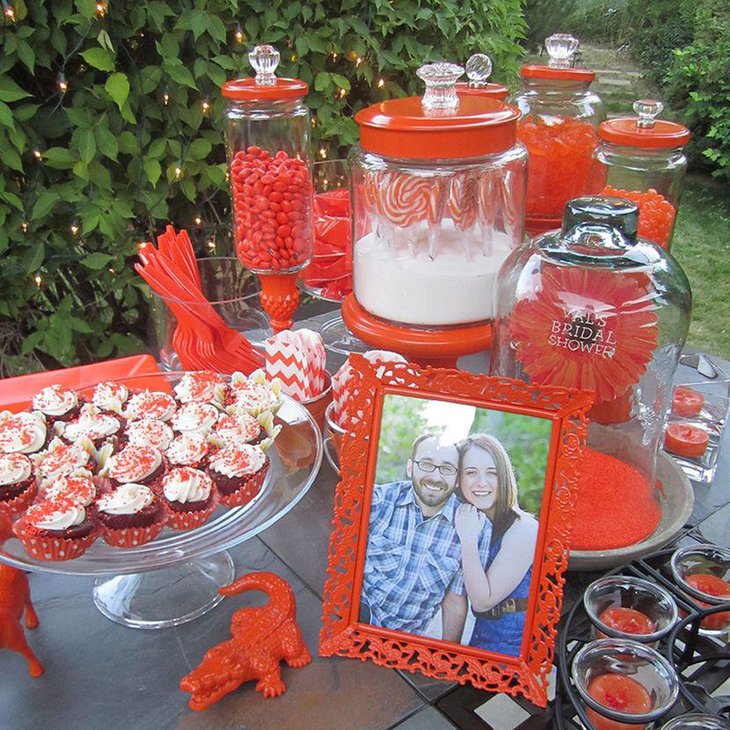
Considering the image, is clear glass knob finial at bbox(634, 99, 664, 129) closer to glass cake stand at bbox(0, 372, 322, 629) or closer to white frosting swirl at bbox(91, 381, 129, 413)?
glass cake stand at bbox(0, 372, 322, 629)

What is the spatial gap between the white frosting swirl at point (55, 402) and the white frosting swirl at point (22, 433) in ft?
0.10

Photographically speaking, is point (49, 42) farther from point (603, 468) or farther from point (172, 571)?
point (603, 468)

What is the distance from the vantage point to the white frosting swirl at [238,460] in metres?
0.79

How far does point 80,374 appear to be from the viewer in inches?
46.4

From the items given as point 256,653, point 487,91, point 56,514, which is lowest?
point 256,653

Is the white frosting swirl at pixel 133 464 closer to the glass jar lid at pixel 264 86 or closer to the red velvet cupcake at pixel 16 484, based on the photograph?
the red velvet cupcake at pixel 16 484

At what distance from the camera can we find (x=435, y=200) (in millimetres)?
1043

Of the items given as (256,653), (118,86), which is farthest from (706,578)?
(118,86)

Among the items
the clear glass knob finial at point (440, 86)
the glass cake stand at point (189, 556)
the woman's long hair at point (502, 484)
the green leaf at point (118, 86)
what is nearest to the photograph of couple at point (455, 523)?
the woman's long hair at point (502, 484)

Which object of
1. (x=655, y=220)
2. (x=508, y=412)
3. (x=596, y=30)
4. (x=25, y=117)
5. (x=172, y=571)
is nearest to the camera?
(x=508, y=412)

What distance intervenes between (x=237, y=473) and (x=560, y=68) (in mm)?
1063

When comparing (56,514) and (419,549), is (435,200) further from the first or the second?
(56,514)

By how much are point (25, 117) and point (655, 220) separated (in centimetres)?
134

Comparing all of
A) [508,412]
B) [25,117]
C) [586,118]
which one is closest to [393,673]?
[508,412]
